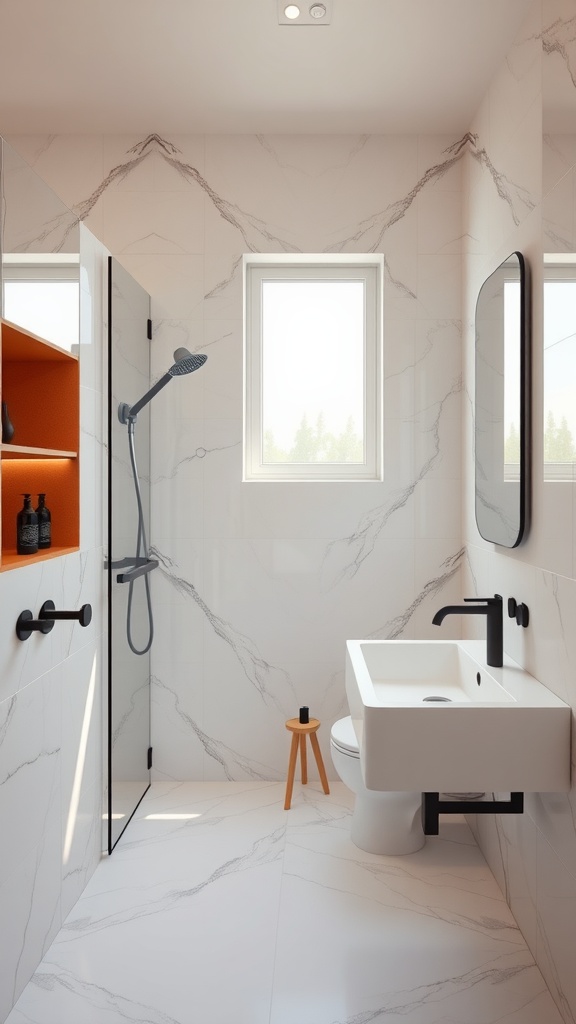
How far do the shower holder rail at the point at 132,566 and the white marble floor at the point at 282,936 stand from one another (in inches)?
36.6

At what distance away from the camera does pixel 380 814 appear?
2.47 meters

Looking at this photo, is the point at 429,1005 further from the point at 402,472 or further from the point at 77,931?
the point at 402,472

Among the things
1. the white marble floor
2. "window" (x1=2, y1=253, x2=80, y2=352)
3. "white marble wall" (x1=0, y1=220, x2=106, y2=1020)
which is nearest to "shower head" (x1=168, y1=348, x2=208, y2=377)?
"white marble wall" (x1=0, y1=220, x2=106, y2=1020)

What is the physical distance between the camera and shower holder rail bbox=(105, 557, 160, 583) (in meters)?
2.51

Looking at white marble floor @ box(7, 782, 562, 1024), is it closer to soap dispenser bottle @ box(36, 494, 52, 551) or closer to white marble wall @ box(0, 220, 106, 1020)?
white marble wall @ box(0, 220, 106, 1020)

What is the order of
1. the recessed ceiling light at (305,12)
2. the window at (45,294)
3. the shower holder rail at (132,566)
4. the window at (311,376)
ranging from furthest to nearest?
the window at (311,376), the shower holder rail at (132,566), the recessed ceiling light at (305,12), the window at (45,294)

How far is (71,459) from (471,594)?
5.25 ft

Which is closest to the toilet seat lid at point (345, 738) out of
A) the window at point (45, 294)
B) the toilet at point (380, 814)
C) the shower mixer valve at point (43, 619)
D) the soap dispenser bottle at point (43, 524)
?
the toilet at point (380, 814)

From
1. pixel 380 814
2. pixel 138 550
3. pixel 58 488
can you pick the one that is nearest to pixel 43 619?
pixel 58 488

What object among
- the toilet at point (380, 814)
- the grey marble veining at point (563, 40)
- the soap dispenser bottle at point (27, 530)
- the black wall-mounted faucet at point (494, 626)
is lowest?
the toilet at point (380, 814)

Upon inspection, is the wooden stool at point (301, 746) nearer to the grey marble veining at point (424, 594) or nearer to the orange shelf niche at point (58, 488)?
the grey marble veining at point (424, 594)

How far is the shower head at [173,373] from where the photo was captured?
7.88 feet

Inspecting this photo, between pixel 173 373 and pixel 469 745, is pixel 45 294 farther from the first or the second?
pixel 469 745

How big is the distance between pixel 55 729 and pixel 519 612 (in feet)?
4.40
